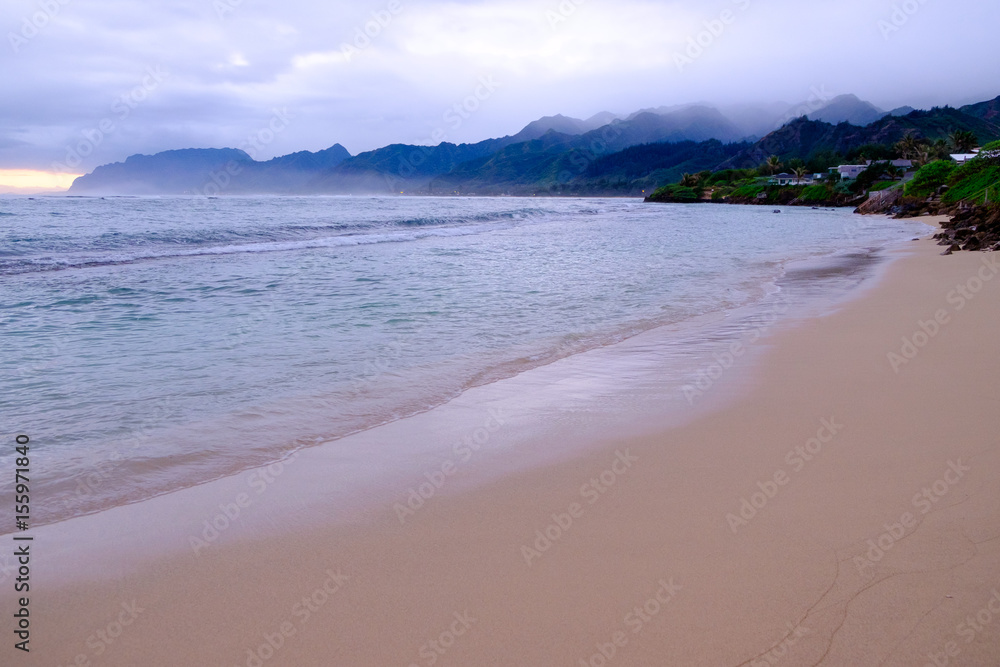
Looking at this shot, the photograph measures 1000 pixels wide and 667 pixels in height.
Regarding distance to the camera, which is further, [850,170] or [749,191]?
[850,170]

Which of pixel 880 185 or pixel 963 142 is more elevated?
pixel 963 142

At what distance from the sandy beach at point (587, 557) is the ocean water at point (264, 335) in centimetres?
89

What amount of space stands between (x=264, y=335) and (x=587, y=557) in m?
7.53

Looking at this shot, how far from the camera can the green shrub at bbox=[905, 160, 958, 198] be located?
2144 inches

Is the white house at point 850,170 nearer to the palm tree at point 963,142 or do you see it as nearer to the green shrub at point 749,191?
the green shrub at point 749,191

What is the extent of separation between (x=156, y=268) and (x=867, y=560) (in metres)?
20.4

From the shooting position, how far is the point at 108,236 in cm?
2770

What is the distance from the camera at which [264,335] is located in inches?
372

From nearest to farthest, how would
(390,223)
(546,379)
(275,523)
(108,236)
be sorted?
1. (275,523)
2. (546,379)
3. (108,236)
4. (390,223)

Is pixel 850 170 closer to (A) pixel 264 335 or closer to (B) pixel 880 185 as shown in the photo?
(B) pixel 880 185

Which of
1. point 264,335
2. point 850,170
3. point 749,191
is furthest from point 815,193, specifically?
point 264,335

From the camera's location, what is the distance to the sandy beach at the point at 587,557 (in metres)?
2.65

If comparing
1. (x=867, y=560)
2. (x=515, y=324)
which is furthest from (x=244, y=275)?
(x=867, y=560)

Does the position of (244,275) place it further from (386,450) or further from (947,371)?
(947,371)
